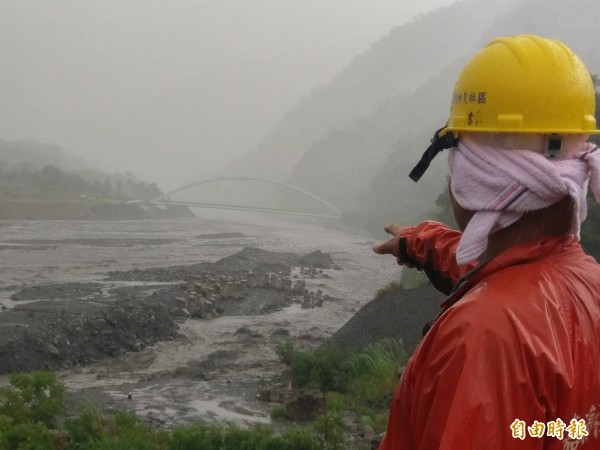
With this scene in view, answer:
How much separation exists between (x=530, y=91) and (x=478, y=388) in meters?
0.67

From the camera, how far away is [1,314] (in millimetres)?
16719

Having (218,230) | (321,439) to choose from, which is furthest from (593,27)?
(321,439)

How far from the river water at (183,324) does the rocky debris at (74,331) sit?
0.44m

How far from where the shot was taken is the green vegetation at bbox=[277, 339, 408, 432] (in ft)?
36.5

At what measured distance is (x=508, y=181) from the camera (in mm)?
1474

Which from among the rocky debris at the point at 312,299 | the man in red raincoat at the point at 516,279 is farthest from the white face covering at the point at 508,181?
the rocky debris at the point at 312,299

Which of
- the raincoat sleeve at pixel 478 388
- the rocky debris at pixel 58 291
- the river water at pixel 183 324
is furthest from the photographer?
the rocky debris at pixel 58 291

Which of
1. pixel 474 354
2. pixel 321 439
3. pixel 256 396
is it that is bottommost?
pixel 256 396

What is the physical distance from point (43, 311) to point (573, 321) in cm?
1752

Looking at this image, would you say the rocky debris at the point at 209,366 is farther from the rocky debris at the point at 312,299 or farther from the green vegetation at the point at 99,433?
the rocky debris at the point at 312,299

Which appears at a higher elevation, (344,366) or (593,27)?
(593,27)

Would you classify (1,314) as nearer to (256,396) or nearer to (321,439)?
(256,396)

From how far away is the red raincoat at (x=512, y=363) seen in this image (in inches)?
48.4

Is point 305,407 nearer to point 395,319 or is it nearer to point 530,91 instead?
point 395,319
